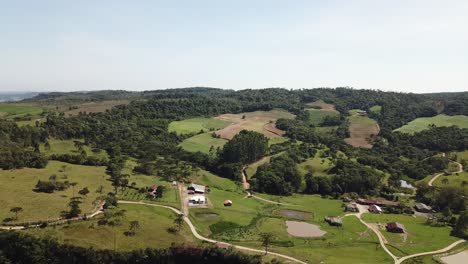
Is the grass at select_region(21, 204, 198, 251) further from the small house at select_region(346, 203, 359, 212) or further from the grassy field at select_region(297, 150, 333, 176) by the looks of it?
the grassy field at select_region(297, 150, 333, 176)

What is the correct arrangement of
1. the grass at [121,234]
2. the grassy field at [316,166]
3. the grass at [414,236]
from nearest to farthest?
the grass at [121,234] → the grass at [414,236] → the grassy field at [316,166]

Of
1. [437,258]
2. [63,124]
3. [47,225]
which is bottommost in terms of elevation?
[437,258]

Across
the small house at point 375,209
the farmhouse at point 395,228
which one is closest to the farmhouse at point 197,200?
the farmhouse at point 395,228

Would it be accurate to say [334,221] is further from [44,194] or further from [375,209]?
[44,194]

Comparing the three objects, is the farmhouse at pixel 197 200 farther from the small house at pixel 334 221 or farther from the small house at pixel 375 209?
the small house at pixel 375 209

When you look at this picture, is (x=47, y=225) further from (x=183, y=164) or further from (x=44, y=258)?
(x=183, y=164)

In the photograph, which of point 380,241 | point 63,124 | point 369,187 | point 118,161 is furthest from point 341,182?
point 63,124

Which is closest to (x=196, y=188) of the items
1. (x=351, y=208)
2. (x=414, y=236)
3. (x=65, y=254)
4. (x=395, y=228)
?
(x=351, y=208)
